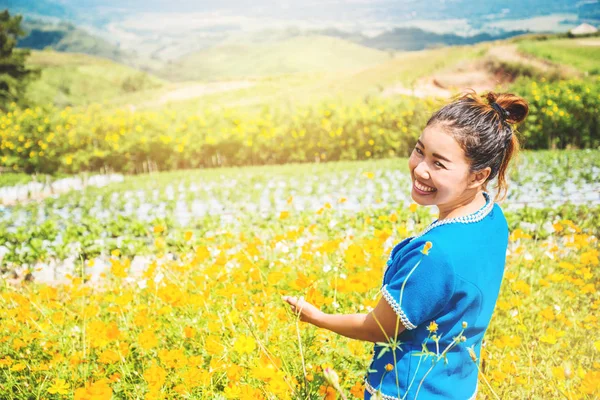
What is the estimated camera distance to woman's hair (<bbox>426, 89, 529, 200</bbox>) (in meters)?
0.97

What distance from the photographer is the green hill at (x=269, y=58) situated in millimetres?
30844

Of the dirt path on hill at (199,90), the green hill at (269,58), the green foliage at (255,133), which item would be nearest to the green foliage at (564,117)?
the green foliage at (255,133)

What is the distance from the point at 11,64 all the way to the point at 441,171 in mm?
16903

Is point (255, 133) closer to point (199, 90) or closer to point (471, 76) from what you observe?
point (471, 76)

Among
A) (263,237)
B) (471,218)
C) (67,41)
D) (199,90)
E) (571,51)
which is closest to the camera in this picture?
(471,218)

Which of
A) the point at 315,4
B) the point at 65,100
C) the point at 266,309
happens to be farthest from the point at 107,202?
the point at 315,4

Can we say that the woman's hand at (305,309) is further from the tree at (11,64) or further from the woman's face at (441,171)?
the tree at (11,64)

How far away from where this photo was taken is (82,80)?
90.1ft

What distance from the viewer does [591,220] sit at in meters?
3.21

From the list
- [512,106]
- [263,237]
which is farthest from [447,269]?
[263,237]

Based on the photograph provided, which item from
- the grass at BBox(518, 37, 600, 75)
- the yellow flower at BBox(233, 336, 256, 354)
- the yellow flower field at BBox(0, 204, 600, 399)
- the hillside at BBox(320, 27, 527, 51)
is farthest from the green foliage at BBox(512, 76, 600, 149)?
the yellow flower at BBox(233, 336, 256, 354)

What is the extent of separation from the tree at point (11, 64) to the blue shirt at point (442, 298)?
1624cm

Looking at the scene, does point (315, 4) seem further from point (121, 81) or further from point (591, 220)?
point (591, 220)

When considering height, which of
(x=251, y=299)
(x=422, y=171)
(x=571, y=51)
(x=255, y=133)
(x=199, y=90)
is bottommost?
(x=199, y=90)
